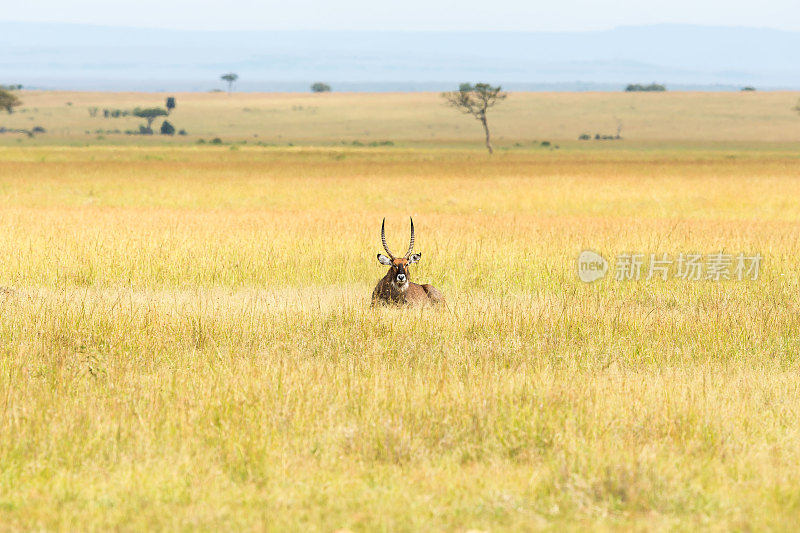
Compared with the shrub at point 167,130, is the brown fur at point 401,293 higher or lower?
higher

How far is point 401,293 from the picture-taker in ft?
40.6

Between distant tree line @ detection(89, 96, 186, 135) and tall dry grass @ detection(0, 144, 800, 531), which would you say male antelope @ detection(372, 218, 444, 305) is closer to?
tall dry grass @ detection(0, 144, 800, 531)

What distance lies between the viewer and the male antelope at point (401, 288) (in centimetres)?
1214

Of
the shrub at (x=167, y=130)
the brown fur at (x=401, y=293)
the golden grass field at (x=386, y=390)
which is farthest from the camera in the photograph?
the shrub at (x=167, y=130)

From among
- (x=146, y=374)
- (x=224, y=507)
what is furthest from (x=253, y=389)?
(x=224, y=507)

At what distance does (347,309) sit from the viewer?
40.8 ft

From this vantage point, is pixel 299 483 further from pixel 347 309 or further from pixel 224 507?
pixel 347 309

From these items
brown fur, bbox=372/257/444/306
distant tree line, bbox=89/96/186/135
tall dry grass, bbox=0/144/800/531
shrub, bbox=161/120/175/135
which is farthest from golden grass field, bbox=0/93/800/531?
distant tree line, bbox=89/96/186/135

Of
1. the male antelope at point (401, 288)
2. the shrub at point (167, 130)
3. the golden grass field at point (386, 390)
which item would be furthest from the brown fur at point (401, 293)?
the shrub at point (167, 130)

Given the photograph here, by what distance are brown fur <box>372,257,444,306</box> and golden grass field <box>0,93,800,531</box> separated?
1.27 ft

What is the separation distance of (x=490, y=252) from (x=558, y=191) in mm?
20247

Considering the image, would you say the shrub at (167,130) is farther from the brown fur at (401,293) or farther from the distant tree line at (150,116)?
the brown fur at (401,293)

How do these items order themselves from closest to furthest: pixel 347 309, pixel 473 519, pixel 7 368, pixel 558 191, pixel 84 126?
pixel 473 519 < pixel 7 368 < pixel 347 309 < pixel 558 191 < pixel 84 126

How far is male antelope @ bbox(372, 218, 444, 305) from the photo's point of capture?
12141 millimetres
